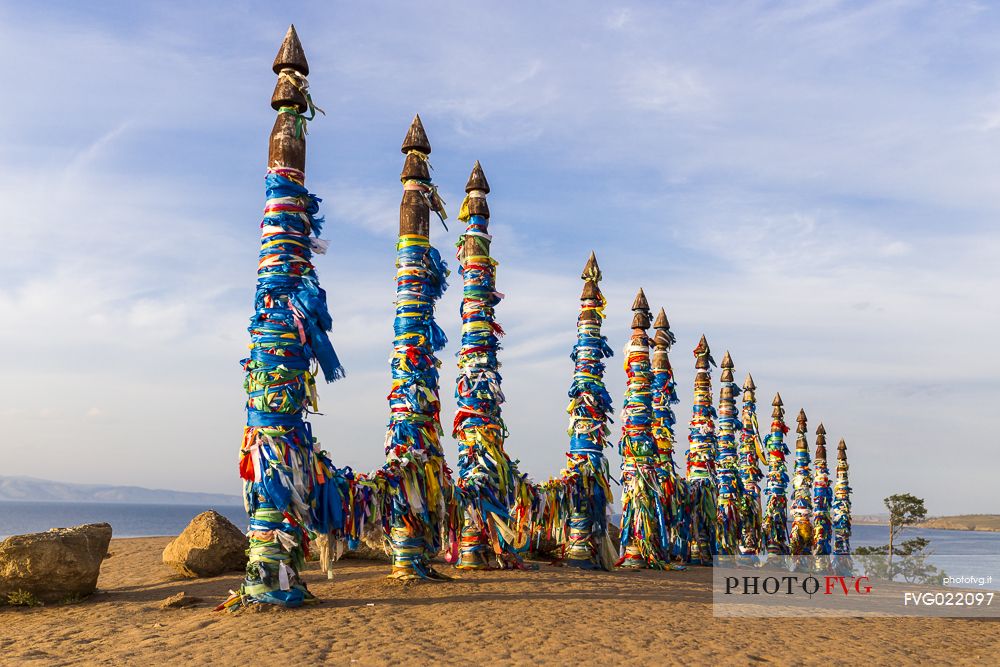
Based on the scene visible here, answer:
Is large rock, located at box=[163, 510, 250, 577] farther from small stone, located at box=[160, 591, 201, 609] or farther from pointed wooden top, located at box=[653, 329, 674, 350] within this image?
pointed wooden top, located at box=[653, 329, 674, 350]

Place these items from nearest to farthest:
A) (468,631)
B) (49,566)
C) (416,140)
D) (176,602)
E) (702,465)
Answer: (468,631)
(176,602)
(49,566)
(416,140)
(702,465)

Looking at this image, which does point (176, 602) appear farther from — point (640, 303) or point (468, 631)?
point (640, 303)

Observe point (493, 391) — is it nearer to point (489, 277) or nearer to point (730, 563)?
point (489, 277)

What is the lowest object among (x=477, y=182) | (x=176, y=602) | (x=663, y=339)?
(x=176, y=602)

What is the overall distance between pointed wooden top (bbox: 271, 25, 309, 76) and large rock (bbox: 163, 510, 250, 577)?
312 inches

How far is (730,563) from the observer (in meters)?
20.2

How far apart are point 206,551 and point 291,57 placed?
324 inches

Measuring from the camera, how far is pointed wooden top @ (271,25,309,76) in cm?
1027

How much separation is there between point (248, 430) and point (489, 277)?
222 inches

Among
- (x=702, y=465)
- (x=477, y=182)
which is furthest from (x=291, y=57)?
(x=702, y=465)

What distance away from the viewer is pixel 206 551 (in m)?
13.4

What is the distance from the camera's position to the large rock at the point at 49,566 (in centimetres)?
1059

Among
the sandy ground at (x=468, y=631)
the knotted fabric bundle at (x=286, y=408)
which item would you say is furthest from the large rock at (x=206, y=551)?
the knotted fabric bundle at (x=286, y=408)

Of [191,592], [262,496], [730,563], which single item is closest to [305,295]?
[262,496]
